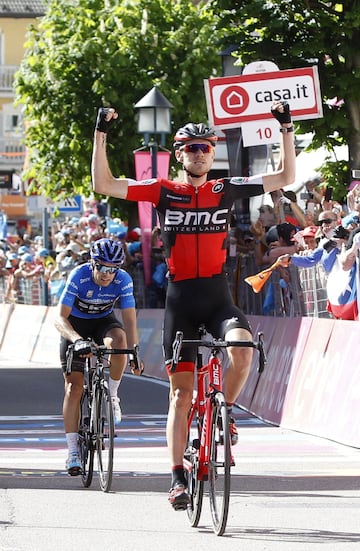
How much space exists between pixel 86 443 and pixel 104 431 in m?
0.24

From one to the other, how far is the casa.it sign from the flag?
7.82ft

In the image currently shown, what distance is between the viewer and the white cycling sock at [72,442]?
1138 cm

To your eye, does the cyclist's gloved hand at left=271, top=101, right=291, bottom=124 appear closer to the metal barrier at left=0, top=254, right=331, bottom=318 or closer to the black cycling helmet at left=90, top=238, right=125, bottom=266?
the black cycling helmet at left=90, top=238, right=125, bottom=266

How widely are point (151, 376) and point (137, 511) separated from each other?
45.5ft

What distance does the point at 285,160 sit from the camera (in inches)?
375

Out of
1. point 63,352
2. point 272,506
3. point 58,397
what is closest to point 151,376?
point 58,397

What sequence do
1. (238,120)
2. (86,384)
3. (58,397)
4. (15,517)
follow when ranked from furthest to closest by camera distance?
(58,397) < (238,120) < (86,384) < (15,517)

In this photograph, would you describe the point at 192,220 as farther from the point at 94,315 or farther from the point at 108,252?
the point at 94,315

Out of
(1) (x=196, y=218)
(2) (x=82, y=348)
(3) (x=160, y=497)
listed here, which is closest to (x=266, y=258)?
(2) (x=82, y=348)

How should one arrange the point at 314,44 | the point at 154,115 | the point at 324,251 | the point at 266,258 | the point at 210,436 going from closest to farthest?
the point at 210,436 < the point at 324,251 < the point at 266,258 < the point at 314,44 < the point at 154,115

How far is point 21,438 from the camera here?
14.9 metres

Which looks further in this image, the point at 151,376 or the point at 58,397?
the point at 151,376

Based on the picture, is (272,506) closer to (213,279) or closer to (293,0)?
(213,279)

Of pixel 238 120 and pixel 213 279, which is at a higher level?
pixel 238 120
